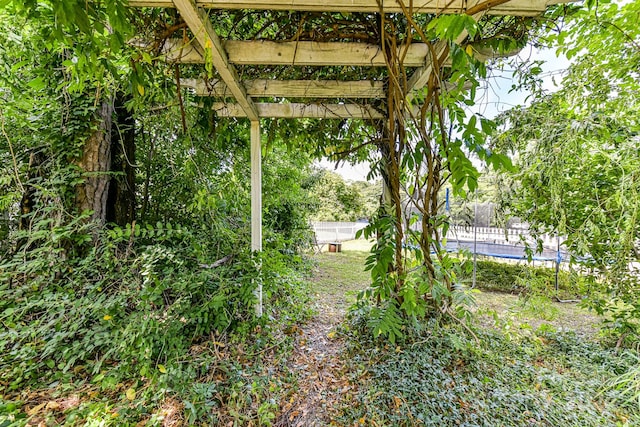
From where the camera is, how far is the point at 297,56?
162 centimetres

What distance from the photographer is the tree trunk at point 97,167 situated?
2127 mm

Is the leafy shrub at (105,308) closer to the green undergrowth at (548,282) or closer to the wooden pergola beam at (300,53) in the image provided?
the wooden pergola beam at (300,53)

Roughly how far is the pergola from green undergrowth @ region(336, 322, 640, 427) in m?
1.20

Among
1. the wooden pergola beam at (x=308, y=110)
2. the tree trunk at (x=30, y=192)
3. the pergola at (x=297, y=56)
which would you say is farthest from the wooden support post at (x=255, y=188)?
the tree trunk at (x=30, y=192)

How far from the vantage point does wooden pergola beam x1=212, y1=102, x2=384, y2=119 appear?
234 centimetres

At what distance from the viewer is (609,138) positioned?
2166 millimetres

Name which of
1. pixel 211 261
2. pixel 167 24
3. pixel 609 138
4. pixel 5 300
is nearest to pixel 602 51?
pixel 609 138

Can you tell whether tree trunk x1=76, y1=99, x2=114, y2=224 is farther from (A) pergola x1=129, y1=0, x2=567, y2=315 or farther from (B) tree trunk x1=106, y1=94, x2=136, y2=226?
(A) pergola x1=129, y1=0, x2=567, y2=315

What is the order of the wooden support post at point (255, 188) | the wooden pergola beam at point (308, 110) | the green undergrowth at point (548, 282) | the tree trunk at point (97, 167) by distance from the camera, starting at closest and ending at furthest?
the tree trunk at point (97, 167), the wooden pergola beam at point (308, 110), the wooden support post at point (255, 188), the green undergrowth at point (548, 282)

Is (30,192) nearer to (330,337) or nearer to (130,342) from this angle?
(130,342)

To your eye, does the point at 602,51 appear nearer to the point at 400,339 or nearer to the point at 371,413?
the point at 400,339

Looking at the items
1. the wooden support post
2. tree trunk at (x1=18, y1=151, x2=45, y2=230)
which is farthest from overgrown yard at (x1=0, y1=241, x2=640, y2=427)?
tree trunk at (x1=18, y1=151, x2=45, y2=230)

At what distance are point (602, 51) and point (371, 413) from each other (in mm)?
3302

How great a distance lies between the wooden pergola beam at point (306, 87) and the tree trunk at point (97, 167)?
0.83 metres
